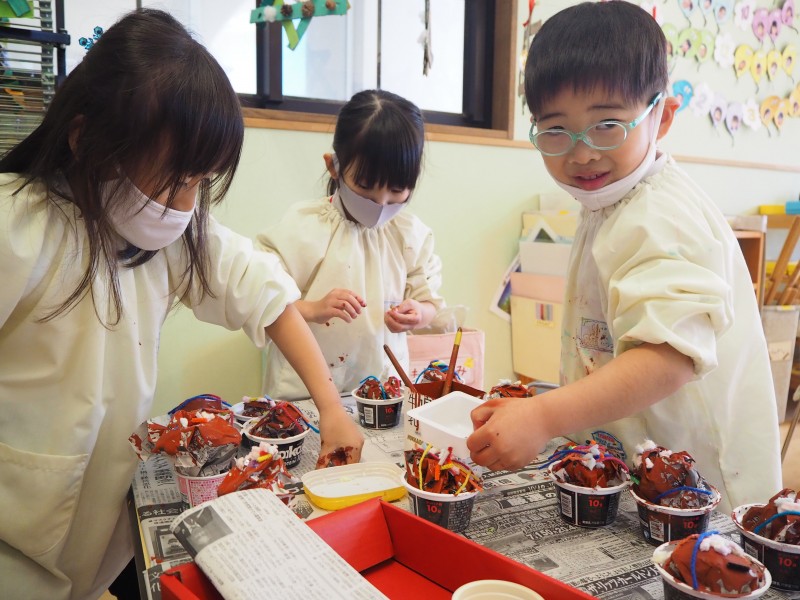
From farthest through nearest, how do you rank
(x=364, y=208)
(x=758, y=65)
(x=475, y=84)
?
(x=758, y=65) < (x=475, y=84) < (x=364, y=208)

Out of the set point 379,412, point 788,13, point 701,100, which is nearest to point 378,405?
point 379,412

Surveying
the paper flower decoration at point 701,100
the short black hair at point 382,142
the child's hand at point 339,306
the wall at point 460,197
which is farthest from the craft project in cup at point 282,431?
the paper flower decoration at point 701,100

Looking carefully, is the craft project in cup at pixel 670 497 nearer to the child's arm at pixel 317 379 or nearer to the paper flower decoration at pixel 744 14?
the child's arm at pixel 317 379

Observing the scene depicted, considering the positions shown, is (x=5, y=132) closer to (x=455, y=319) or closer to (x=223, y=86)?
(x=223, y=86)

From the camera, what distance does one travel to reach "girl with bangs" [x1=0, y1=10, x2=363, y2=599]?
30.5 inches

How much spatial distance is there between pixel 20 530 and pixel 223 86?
2.15ft

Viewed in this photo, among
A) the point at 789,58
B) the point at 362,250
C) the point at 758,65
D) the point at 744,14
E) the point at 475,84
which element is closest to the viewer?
the point at 362,250

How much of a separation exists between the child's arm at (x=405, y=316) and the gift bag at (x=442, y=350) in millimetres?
122

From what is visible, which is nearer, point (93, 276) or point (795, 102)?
point (93, 276)

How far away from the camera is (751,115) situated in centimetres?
326

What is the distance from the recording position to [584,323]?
1012 mm

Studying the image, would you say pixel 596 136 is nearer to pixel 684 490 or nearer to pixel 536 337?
pixel 684 490

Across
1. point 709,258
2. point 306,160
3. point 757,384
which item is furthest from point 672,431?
point 306,160

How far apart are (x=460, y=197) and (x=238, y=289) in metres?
1.58
